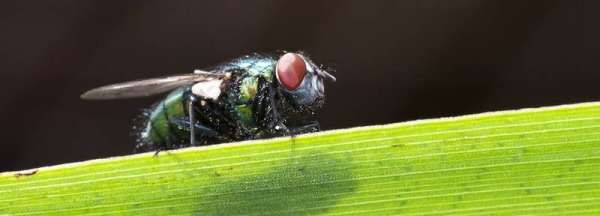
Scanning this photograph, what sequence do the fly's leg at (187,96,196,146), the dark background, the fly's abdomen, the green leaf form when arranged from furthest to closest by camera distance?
the dark background < the fly's abdomen < the fly's leg at (187,96,196,146) < the green leaf

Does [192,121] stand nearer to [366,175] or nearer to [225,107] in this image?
[225,107]

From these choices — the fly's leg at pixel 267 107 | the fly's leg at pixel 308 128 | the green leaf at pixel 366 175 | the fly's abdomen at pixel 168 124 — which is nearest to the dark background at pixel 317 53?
the fly's abdomen at pixel 168 124

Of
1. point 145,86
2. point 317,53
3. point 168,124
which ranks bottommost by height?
point 317,53

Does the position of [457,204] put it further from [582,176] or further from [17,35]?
[17,35]

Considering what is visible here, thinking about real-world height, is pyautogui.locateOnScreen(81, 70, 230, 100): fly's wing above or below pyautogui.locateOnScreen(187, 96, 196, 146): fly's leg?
above

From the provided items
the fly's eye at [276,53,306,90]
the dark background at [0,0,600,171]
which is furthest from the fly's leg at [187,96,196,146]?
the dark background at [0,0,600,171]

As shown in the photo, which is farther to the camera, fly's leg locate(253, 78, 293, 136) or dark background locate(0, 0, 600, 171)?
dark background locate(0, 0, 600, 171)

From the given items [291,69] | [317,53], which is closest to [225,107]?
[291,69]

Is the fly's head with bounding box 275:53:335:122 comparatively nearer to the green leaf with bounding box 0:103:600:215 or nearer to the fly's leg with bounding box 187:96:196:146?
the fly's leg with bounding box 187:96:196:146
